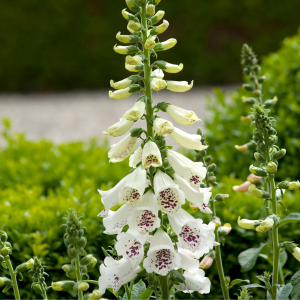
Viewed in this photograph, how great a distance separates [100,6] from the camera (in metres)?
12.2

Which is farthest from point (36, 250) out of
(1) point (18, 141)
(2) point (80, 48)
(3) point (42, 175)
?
(2) point (80, 48)

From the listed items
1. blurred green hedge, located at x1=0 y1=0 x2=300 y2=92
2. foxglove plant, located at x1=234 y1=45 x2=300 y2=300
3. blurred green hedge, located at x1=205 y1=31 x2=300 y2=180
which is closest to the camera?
foxglove plant, located at x1=234 y1=45 x2=300 y2=300

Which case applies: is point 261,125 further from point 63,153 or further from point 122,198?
point 63,153

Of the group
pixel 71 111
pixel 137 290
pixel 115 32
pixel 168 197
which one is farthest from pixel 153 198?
pixel 115 32

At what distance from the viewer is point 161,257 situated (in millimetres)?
1306

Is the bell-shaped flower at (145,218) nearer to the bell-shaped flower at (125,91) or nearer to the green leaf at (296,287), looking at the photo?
the bell-shaped flower at (125,91)

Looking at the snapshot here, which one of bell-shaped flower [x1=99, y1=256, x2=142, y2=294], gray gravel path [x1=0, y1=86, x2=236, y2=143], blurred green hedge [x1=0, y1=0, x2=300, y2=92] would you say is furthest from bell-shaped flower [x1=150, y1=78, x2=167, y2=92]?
blurred green hedge [x1=0, y1=0, x2=300, y2=92]

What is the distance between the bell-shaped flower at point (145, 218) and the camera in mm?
1289

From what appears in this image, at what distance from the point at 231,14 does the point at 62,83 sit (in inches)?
219

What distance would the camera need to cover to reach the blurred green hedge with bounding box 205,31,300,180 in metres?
3.84

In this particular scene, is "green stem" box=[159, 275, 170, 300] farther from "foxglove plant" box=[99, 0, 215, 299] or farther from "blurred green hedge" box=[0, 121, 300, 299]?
"blurred green hedge" box=[0, 121, 300, 299]

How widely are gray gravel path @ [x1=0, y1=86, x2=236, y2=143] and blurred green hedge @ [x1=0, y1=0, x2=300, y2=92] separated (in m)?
0.80

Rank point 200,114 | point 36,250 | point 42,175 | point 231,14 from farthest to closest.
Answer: point 231,14 < point 200,114 < point 42,175 < point 36,250

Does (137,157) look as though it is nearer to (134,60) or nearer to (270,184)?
(134,60)
